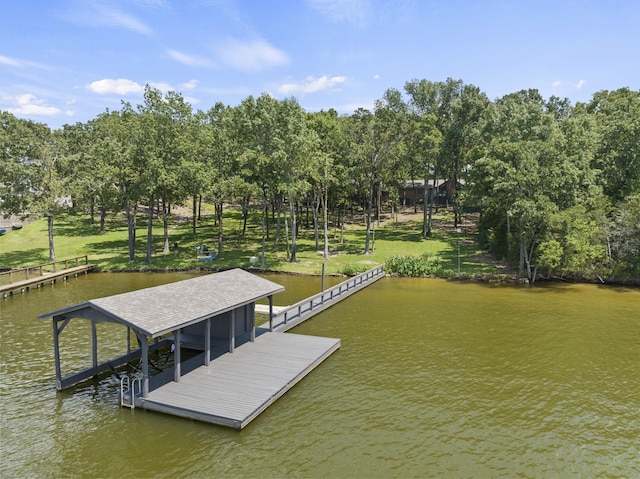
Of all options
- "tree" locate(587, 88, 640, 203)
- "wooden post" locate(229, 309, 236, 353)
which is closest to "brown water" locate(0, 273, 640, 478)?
"wooden post" locate(229, 309, 236, 353)

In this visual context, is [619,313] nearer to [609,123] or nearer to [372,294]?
[372,294]

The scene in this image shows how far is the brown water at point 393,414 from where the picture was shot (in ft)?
41.6

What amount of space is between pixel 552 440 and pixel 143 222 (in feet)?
213

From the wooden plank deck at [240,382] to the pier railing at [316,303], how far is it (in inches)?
125

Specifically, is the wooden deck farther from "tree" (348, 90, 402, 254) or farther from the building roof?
"tree" (348, 90, 402, 254)

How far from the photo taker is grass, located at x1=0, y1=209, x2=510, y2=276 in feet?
145

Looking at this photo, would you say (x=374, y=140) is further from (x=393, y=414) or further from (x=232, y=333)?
(x=393, y=414)

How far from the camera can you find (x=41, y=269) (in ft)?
124

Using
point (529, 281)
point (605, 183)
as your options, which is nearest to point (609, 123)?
point (605, 183)

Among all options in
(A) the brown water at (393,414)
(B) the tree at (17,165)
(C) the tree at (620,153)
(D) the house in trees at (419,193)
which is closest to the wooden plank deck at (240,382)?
(A) the brown water at (393,414)

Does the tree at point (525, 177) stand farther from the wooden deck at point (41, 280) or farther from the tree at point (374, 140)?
the wooden deck at point (41, 280)

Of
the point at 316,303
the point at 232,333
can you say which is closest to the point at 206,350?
the point at 232,333

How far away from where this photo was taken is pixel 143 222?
223 feet

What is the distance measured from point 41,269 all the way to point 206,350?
2767 centimetres
